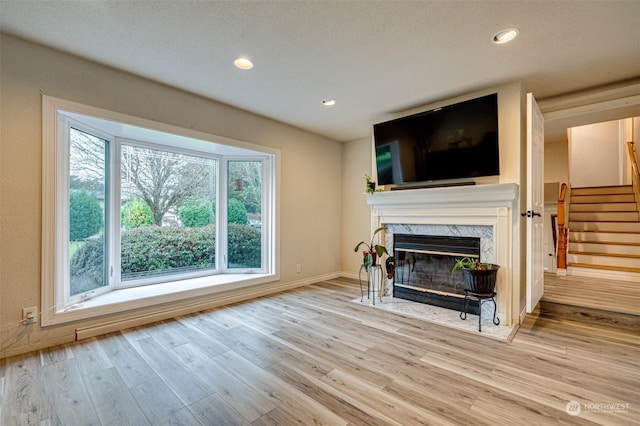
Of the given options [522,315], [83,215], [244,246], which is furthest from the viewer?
[244,246]

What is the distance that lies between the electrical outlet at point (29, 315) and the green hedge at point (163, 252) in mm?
431

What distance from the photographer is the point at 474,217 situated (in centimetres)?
292

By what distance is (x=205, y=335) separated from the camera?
2.48 metres

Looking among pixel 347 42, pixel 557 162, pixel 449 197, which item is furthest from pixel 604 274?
pixel 347 42

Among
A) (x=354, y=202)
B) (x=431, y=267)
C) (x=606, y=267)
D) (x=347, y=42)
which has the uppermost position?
(x=347, y=42)

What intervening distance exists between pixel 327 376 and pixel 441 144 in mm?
2605

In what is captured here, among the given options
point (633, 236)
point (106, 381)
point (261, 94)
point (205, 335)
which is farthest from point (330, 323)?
point (633, 236)

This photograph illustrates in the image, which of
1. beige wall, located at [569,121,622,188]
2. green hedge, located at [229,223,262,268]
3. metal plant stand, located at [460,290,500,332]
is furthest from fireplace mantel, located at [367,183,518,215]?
beige wall, located at [569,121,622,188]

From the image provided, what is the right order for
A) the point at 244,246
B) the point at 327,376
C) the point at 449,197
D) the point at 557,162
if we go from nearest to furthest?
1. the point at 327,376
2. the point at 449,197
3. the point at 244,246
4. the point at 557,162

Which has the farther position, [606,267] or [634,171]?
[634,171]

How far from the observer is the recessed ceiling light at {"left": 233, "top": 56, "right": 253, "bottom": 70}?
2.36 metres

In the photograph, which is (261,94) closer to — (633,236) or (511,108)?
(511,108)

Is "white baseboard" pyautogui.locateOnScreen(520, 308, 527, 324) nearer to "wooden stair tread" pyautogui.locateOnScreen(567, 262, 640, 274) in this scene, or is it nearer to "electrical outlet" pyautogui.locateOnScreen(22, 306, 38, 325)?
"wooden stair tread" pyautogui.locateOnScreen(567, 262, 640, 274)

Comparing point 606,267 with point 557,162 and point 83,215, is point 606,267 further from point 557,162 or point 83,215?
point 83,215
